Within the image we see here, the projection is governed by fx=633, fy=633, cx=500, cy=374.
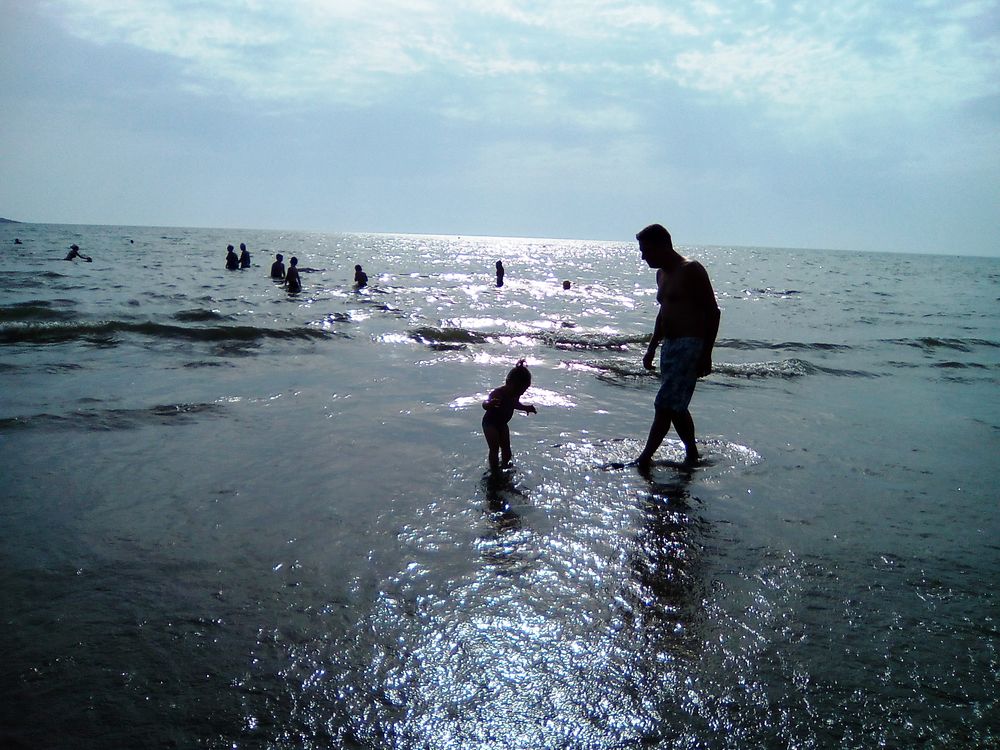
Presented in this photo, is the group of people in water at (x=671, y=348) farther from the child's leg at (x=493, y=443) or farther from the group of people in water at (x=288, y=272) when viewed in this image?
the group of people in water at (x=288, y=272)

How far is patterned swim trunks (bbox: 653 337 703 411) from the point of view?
5.75 m

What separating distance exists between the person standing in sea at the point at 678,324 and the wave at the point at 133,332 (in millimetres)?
10782

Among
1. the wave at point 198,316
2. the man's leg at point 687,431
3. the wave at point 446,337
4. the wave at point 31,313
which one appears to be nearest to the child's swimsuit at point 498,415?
the man's leg at point 687,431

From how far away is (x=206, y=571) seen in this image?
3773 mm

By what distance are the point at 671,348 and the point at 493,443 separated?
73.5 inches

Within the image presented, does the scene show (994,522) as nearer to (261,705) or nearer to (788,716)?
(788,716)

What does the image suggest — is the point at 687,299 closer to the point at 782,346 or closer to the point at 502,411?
the point at 502,411

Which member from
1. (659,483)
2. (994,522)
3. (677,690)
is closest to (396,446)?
(659,483)

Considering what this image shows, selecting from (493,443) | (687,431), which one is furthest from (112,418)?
(687,431)

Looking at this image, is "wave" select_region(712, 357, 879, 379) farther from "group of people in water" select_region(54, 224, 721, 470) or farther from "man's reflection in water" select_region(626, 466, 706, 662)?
"man's reflection in water" select_region(626, 466, 706, 662)

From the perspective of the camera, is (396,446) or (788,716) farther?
(396,446)

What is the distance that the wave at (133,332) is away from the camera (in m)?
13.0

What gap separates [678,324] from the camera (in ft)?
19.0

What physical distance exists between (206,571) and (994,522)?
5576 mm
